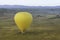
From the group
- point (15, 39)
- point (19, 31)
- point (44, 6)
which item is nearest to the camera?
point (15, 39)

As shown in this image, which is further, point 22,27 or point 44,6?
point 44,6

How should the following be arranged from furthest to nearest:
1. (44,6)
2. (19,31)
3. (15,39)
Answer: (44,6), (19,31), (15,39)

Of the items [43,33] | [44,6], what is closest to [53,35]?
[43,33]

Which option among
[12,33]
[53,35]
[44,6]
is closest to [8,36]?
[12,33]
